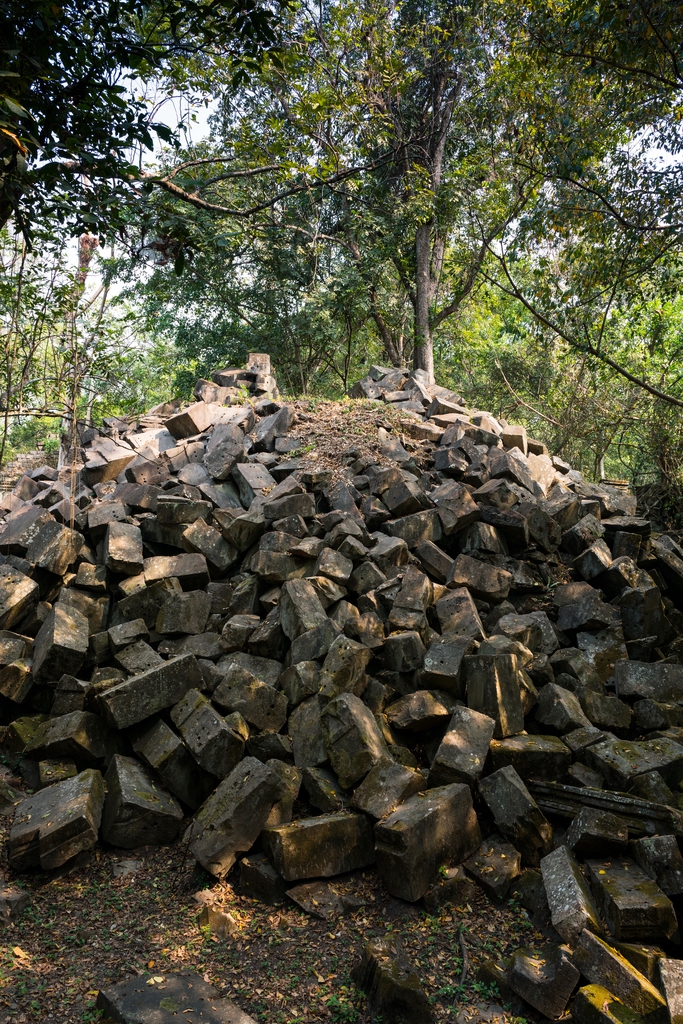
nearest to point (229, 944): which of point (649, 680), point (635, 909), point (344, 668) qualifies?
point (344, 668)

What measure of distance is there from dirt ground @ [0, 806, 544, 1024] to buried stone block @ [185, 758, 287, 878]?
0.54 feet

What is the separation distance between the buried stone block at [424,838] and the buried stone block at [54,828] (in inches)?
71.7

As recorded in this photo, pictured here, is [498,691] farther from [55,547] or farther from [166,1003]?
[55,547]

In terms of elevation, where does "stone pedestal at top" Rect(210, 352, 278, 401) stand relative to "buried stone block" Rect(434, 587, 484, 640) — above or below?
above

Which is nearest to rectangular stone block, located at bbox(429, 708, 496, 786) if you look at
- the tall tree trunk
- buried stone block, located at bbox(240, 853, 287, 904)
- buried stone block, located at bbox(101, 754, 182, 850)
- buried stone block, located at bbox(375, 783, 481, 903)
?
buried stone block, located at bbox(375, 783, 481, 903)

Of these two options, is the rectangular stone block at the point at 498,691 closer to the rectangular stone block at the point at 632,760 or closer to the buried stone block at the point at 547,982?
the rectangular stone block at the point at 632,760

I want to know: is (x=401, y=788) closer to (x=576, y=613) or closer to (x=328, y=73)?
(x=576, y=613)

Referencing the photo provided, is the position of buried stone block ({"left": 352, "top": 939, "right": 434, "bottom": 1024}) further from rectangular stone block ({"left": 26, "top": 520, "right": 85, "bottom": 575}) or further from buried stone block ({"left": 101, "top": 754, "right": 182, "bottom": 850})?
rectangular stone block ({"left": 26, "top": 520, "right": 85, "bottom": 575})

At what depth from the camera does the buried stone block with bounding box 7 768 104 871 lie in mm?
4281

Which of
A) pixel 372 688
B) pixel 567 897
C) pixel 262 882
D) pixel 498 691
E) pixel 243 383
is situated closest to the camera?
pixel 567 897

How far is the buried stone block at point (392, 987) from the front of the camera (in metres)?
3.28

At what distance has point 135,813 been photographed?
457cm

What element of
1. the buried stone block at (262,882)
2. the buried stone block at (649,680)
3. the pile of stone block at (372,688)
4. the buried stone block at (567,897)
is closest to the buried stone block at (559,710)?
the pile of stone block at (372,688)

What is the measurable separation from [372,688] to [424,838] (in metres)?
1.37
